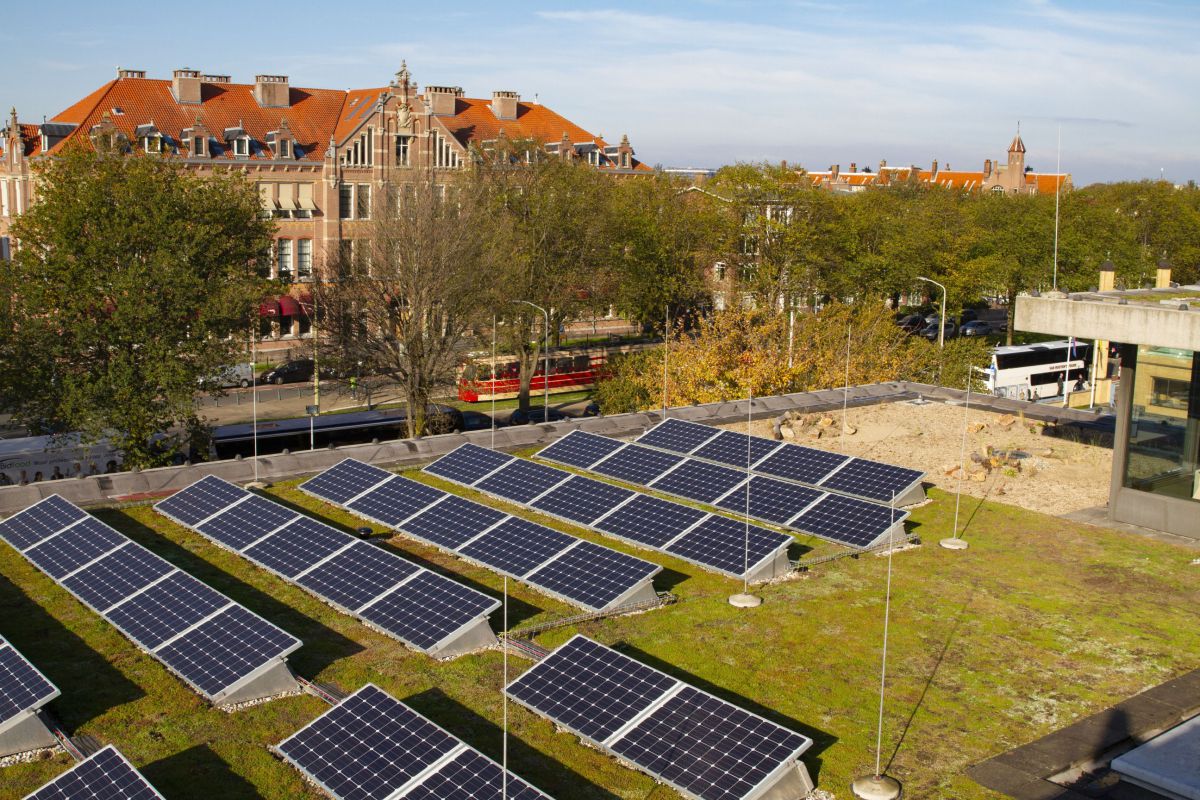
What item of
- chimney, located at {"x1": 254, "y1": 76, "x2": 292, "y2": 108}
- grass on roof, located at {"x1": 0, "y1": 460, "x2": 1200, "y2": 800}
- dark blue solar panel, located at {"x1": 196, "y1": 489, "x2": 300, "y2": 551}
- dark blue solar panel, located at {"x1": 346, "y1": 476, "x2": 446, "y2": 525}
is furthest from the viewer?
chimney, located at {"x1": 254, "y1": 76, "x2": 292, "y2": 108}

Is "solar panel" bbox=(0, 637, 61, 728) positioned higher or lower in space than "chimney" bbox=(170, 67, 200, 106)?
lower

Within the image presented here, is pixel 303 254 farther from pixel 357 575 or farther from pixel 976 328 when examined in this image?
pixel 357 575

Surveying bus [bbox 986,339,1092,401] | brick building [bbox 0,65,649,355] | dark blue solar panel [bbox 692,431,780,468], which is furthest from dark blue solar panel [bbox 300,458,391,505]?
bus [bbox 986,339,1092,401]

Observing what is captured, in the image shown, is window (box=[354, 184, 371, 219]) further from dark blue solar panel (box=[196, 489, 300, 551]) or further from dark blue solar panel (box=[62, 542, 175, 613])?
dark blue solar panel (box=[62, 542, 175, 613])

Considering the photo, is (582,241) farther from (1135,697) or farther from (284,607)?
(1135,697)

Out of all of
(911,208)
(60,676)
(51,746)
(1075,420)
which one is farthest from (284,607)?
(911,208)

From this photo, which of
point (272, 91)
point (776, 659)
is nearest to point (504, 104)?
point (272, 91)

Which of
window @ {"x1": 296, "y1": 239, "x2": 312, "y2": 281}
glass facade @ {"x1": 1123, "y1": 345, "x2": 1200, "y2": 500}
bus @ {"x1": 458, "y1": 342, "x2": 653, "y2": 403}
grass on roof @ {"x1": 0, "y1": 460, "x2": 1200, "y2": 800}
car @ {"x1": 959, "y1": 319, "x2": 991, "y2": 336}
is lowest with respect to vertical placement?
bus @ {"x1": 458, "y1": 342, "x2": 653, "y2": 403}

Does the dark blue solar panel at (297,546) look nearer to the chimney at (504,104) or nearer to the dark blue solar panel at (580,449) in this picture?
the dark blue solar panel at (580,449)
